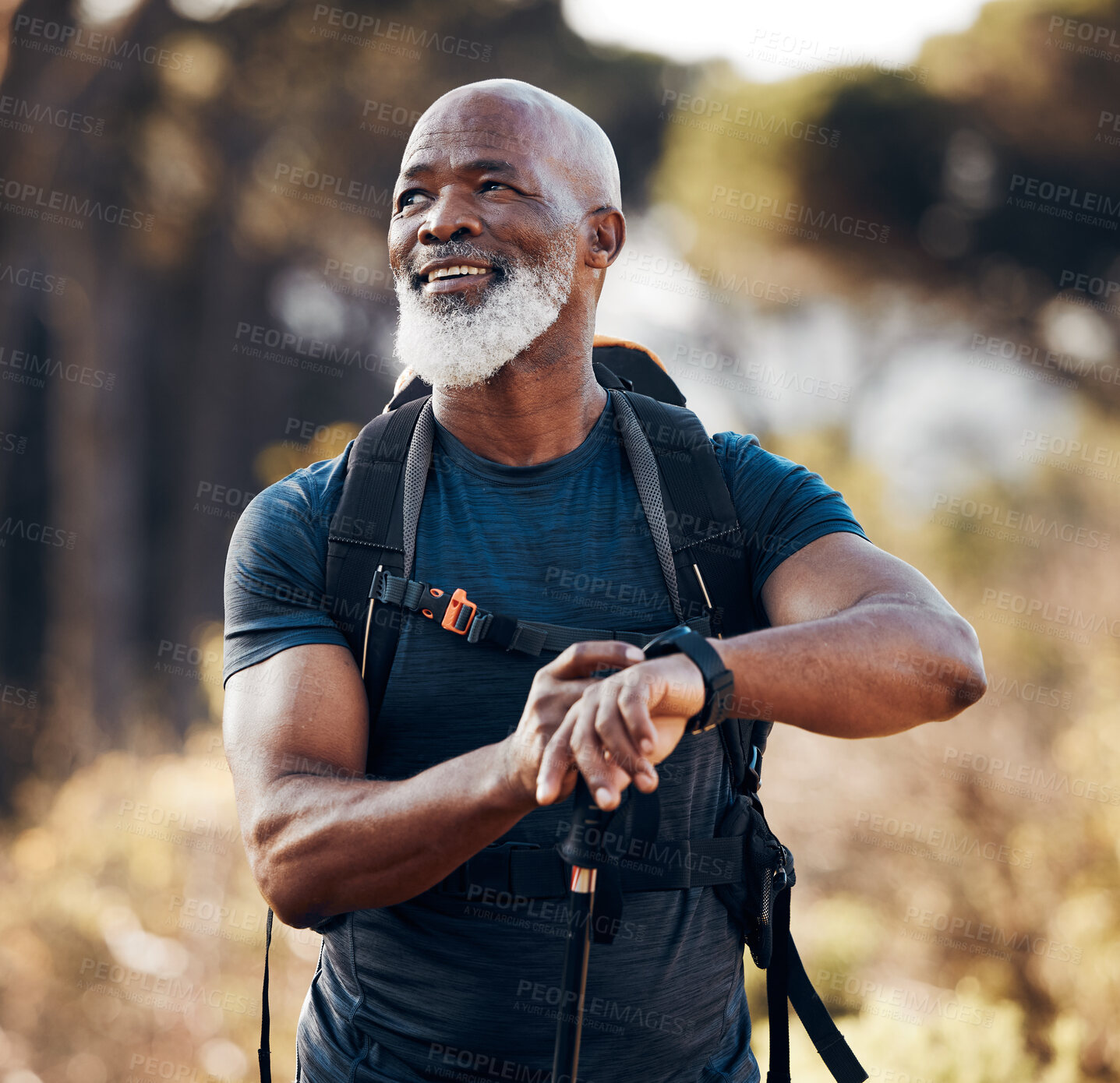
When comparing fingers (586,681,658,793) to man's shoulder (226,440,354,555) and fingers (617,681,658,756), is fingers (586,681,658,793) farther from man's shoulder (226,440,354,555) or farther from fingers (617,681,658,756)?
man's shoulder (226,440,354,555)

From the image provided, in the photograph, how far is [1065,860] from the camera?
217 inches

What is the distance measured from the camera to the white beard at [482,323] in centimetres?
215

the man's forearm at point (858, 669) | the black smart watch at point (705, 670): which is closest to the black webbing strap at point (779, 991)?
the man's forearm at point (858, 669)

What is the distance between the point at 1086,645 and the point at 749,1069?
17.1 ft

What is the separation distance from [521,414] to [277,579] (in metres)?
0.62

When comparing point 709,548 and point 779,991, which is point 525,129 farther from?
point 779,991

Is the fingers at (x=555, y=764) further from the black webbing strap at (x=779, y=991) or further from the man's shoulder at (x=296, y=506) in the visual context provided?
the black webbing strap at (x=779, y=991)

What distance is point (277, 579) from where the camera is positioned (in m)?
1.90

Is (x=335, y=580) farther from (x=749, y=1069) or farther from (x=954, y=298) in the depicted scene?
(x=954, y=298)

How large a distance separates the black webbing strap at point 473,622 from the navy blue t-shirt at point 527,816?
0.12 feet

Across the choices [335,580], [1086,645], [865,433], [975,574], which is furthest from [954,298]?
[335,580]

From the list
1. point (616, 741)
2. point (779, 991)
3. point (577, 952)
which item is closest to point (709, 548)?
point (616, 741)

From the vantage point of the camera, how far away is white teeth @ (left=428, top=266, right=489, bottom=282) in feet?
7.21

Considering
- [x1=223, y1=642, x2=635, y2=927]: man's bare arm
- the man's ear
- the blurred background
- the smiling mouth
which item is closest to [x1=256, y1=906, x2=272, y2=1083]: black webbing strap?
[x1=223, y1=642, x2=635, y2=927]: man's bare arm
